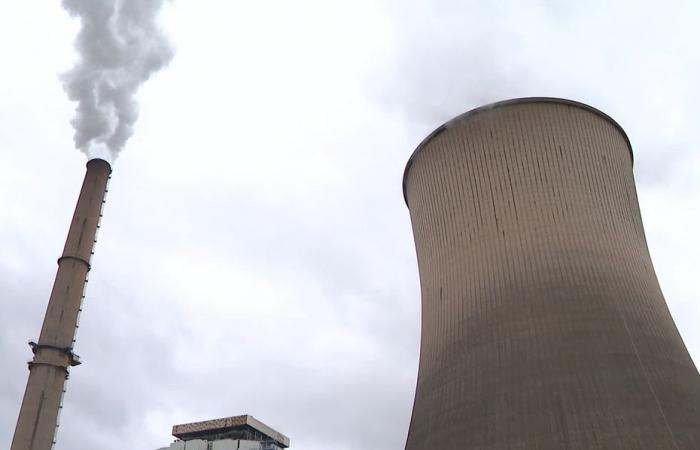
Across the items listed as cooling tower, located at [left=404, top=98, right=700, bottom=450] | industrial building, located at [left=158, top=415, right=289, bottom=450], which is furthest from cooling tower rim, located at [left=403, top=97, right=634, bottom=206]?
industrial building, located at [left=158, top=415, right=289, bottom=450]

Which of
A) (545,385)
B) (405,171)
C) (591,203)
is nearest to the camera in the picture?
(545,385)

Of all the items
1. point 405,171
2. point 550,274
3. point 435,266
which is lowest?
point 550,274

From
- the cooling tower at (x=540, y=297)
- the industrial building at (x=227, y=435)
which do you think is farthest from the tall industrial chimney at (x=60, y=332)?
the industrial building at (x=227, y=435)

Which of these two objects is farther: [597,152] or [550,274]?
[597,152]

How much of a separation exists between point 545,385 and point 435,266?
157 inches

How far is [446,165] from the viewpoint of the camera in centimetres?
1432

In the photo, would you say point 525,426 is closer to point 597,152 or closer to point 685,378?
point 685,378

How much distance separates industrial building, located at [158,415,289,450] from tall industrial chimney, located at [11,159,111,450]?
13.1 meters

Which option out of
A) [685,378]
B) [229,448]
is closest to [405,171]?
[685,378]

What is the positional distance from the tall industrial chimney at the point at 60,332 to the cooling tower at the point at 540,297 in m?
9.93

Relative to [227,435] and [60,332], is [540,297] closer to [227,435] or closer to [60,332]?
[60,332]

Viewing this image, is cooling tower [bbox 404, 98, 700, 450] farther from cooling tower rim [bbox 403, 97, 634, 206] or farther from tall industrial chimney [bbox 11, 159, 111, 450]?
tall industrial chimney [bbox 11, 159, 111, 450]

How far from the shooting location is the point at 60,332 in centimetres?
1742

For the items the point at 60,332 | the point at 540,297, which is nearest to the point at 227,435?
the point at 60,332
